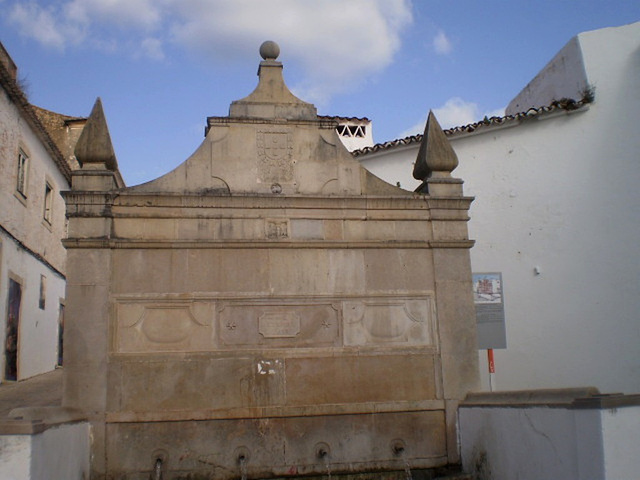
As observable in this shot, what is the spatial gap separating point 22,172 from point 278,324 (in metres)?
14.0

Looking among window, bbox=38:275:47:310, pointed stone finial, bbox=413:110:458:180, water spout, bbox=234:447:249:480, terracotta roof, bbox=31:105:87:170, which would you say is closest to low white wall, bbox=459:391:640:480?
water spout, bbox=234:447:249:480

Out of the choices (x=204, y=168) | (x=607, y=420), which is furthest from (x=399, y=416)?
(x=204, y=168)

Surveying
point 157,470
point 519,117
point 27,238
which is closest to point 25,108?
point 27,238

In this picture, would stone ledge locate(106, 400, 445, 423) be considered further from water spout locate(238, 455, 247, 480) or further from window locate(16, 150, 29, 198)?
window locate(16, 150, 29, 198)

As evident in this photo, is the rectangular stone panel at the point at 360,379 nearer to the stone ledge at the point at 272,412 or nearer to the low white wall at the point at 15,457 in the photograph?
the stone ledge at the point at 272,412

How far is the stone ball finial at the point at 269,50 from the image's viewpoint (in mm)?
9375

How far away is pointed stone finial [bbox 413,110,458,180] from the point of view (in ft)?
29.8

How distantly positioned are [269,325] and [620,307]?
8.17 meters

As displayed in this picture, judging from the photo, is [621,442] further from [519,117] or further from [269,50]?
[519,117]

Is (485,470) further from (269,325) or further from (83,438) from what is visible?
(83,438)

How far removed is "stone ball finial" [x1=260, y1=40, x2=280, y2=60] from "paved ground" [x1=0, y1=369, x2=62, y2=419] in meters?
5.84

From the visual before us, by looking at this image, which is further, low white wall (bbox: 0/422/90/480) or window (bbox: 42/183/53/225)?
window (bbox: 42/183/53/225)

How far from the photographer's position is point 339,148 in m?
9.03

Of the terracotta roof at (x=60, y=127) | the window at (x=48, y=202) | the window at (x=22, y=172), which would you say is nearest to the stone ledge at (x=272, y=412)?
the window at (x=22, y=172)
